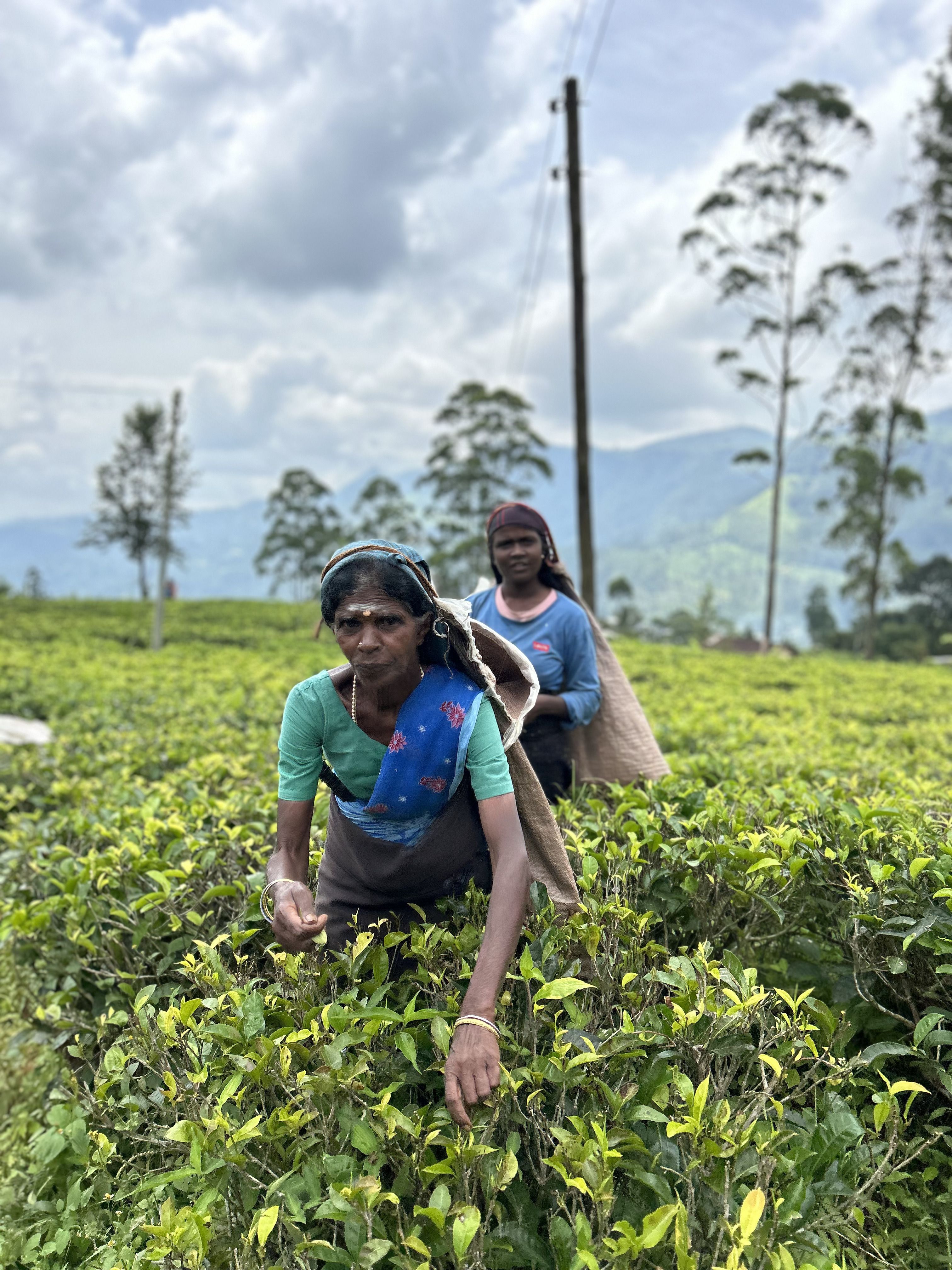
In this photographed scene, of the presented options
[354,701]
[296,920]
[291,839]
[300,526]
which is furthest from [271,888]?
[300,526]

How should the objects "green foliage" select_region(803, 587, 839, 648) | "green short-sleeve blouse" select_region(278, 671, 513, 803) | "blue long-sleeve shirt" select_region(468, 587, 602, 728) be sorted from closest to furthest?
"green short-sleeve blouse" select_region(278, 671, 513, 803) < "blue long-sleeve shirt" select_region(468, 587, 602, 728) < "green foliage" select_region(803, 587, 839, 648)

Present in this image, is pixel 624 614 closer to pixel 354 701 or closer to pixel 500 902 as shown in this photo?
pixel 354 701

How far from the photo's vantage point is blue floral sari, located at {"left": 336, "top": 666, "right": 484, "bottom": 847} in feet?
6.57

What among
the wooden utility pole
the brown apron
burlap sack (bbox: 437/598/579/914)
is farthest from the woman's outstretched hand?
the wooden utility pole

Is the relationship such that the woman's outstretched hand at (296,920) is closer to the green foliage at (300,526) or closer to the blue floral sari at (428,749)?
the blue floral sari at (428,749)

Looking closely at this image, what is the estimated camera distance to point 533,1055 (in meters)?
1.79

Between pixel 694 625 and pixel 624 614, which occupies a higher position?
pixel 624 614

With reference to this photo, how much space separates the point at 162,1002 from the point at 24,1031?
79cm

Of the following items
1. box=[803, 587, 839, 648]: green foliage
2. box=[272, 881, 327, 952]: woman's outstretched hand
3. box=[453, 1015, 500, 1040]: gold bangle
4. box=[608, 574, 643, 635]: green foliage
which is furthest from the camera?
box=[803, 587, 839, 648]: green foliage

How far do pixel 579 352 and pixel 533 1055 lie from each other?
9.92m

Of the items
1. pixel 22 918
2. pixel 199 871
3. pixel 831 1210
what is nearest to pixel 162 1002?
pixel 199 871

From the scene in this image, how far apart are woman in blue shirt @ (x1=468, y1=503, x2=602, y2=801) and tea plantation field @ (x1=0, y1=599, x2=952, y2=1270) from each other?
0.92 ft

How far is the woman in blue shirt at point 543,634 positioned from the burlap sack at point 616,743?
0.19 feet

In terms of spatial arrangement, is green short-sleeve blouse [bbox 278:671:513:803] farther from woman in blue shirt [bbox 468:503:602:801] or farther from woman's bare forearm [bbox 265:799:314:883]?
woman in blue shirt [bbox 468:503:602:801]
